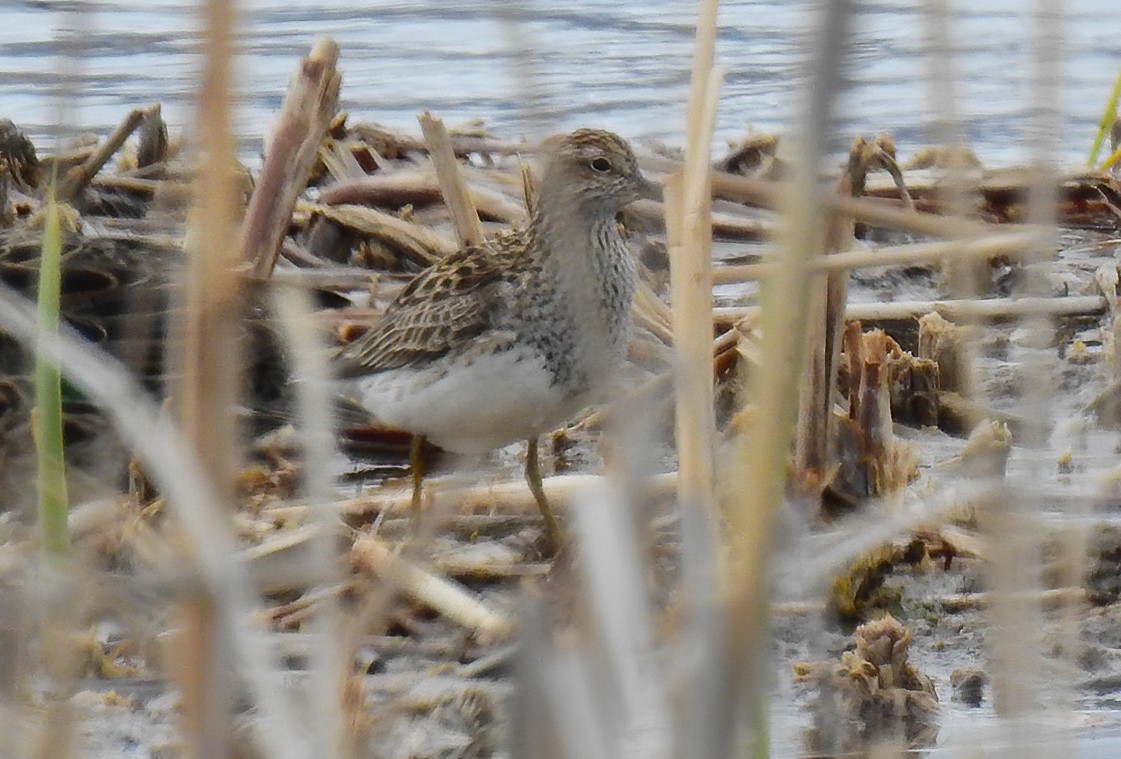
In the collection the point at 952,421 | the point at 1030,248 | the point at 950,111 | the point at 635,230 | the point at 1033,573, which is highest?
the point at 950,111

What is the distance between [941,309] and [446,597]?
2.38 meters

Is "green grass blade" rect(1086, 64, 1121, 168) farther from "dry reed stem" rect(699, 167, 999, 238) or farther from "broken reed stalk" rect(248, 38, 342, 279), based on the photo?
"dry reed stem" rect(699, 167, 999, 238)

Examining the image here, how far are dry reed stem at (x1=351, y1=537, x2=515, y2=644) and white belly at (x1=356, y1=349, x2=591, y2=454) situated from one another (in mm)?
471

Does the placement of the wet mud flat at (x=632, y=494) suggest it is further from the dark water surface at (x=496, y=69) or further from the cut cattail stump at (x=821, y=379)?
the dark water surface at (x=496, y=69)

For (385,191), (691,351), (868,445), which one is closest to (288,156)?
(385,191)

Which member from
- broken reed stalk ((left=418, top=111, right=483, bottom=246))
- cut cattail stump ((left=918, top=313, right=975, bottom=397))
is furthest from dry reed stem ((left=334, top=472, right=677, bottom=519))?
cut cattail stump ((left=918, top=313, right=975, bottom=397))

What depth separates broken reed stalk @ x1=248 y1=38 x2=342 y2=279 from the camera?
18.0 feet

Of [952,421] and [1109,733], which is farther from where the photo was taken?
[952,421]

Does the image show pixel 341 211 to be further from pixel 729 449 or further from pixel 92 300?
pixel 729 449

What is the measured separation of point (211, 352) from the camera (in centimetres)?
173

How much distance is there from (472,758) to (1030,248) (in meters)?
1.75

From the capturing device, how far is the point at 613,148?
16.3ft

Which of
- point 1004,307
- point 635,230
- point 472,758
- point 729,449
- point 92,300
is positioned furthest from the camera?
point 635,230

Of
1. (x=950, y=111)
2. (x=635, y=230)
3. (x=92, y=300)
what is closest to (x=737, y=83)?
(x=635, y=230)
